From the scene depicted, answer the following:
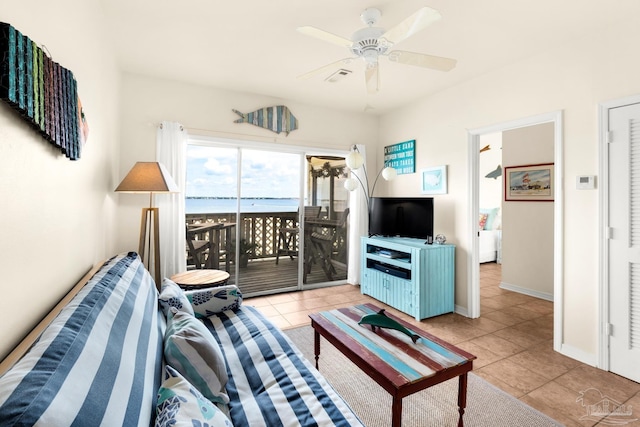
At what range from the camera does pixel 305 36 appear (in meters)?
2.49

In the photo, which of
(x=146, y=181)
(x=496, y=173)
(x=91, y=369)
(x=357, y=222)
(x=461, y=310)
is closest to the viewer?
(x=91, y=369)

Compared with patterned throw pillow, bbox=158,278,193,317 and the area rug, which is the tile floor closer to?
the area rug

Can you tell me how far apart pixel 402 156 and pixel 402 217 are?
A: 96 centimetres

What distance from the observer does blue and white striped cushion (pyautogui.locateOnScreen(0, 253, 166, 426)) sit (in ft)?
1.84

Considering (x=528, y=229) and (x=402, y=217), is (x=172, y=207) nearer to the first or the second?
(x=402, y=217)

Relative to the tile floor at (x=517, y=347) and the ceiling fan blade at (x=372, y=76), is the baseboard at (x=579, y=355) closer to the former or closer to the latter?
the tile floor at (x=517, y=347)

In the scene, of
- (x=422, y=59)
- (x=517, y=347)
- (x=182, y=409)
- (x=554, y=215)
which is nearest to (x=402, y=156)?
(x=554, y=215)

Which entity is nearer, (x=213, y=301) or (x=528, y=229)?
(x=213, y=301)

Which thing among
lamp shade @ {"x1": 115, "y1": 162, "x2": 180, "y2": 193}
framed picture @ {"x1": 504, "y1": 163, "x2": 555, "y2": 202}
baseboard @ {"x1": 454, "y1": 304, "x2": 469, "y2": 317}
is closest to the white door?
baseboard @ {"x1": 454, "y1": 304, "x2": 469, "y2": 317}

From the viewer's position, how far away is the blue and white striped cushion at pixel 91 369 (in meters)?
0.56

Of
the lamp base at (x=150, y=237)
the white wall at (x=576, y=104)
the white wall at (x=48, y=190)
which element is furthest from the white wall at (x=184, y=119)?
the white wall at (x=576, y=104)

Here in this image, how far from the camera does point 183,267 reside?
3.39 m

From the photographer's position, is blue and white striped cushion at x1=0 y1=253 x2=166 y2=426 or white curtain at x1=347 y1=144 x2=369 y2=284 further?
white curtain at x1=347 y1=144 x2=369 y2=284

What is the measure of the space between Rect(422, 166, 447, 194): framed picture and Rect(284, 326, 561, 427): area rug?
2.12 metres
